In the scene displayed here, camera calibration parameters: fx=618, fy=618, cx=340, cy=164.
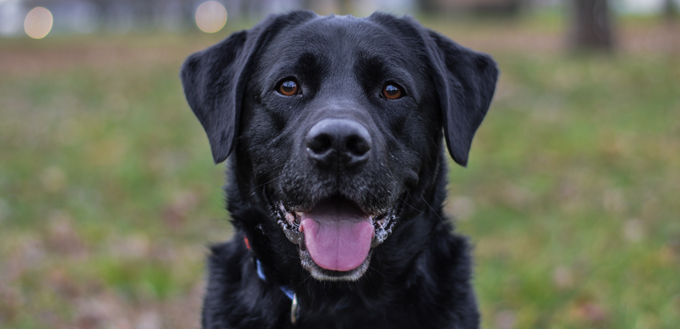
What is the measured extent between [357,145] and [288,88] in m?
0.61

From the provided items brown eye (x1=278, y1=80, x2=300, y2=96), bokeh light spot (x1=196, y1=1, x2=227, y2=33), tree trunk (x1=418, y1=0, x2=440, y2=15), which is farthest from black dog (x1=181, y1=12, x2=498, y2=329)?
tree trunk (x1=418, y1=0, x2=440, y2=15)

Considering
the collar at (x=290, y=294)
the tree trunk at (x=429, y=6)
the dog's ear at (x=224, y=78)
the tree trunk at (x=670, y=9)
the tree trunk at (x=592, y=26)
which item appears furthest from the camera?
the tree trunk at (x=429, y=6)

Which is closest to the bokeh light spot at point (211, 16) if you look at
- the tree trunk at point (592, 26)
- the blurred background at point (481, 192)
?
the blurred background at point (481, 192)

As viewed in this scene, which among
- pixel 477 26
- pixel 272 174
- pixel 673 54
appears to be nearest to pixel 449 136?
pixel 272 174

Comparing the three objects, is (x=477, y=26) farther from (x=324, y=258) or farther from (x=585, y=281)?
(x=324, y=258)

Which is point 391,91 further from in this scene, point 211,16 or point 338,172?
point 211,16

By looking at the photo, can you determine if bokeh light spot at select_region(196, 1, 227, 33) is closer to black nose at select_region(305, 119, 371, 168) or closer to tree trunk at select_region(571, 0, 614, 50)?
tree trunk at select_region(571, 0, 614, 50)

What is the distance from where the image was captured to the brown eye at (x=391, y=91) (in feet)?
9.44

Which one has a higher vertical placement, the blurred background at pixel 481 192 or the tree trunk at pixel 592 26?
the blurred background at pixel 481 192

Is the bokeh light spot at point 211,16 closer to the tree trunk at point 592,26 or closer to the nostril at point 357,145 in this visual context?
the tree trunk at point 592,26

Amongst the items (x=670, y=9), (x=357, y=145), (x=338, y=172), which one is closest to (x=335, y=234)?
(x=338, y=172)

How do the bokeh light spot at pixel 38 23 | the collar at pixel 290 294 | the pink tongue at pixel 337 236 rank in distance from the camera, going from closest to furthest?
1. the pink tongue at pixel 337 236
2. the collar at pixel 290 294
3. the bokeh light spot at pixel 38 23

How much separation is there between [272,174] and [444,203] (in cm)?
93

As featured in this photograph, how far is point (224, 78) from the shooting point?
3084 mm
